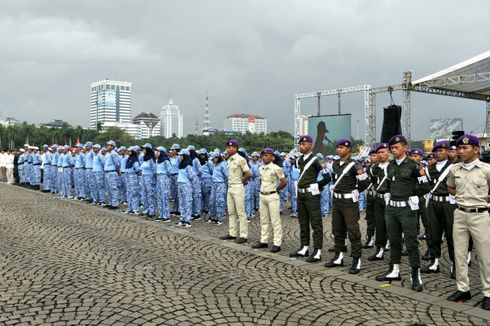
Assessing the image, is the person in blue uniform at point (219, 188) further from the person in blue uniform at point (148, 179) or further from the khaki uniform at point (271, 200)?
the khaki uniform at point (271, 200)

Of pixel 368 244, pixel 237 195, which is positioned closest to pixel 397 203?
pixel 368 244

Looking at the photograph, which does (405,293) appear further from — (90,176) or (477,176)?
(90,176)

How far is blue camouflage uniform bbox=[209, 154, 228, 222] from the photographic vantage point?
11.0m

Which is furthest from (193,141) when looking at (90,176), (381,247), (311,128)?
(381,247)

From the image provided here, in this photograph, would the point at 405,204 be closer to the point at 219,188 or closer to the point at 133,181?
the point at 219,188

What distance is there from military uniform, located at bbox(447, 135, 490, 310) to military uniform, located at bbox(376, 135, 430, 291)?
518mm

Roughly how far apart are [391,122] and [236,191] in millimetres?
10227

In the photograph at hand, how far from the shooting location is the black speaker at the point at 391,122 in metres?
16.8

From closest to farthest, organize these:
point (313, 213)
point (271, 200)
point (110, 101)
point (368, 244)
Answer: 1. point (313, 213)
2. point (271, 200)
3. point (368, 244)
4. point (110, 101)

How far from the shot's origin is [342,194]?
6570 mm

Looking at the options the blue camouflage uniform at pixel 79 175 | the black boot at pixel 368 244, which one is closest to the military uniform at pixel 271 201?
the black boot at pixel 368 244

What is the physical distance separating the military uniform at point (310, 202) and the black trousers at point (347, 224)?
1.43 feet

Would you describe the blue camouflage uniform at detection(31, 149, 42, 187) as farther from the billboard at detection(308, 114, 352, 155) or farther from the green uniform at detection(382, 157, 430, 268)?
the green uniform at detection(382, 157, 430, 268)

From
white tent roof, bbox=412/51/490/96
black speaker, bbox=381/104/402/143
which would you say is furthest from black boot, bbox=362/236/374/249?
white tent roof, bbox=412/51/490/96
